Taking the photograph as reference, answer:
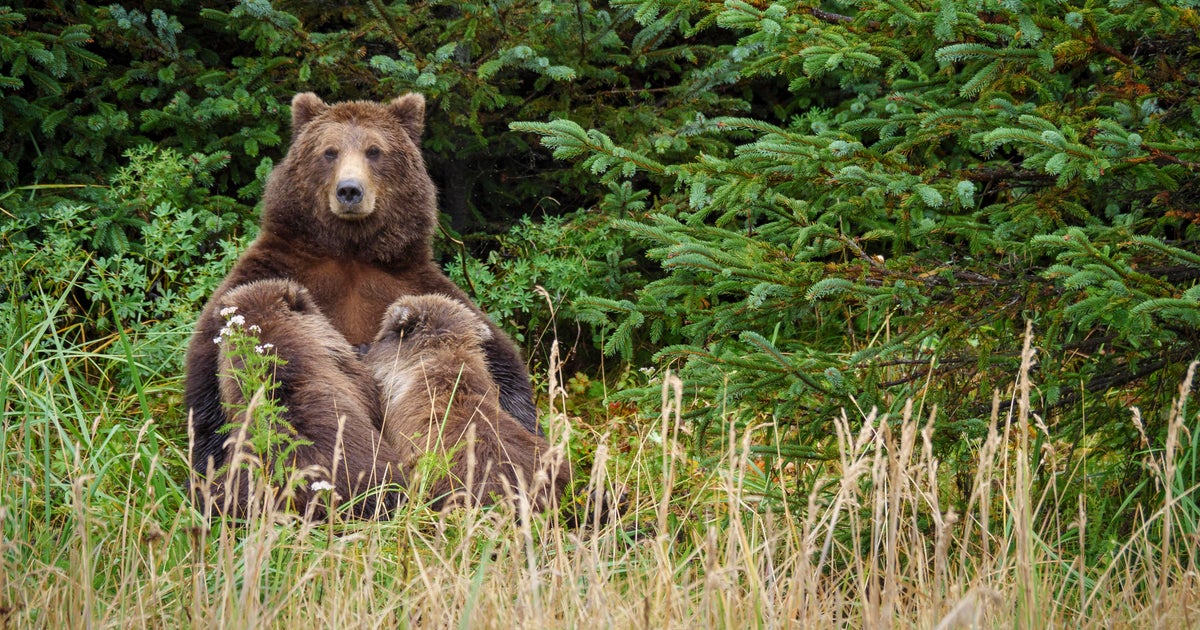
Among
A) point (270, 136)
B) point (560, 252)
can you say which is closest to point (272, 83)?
point (270, 136)

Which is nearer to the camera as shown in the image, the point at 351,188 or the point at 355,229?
the point at 351,188

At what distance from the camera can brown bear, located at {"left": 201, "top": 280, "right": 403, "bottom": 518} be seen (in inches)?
148

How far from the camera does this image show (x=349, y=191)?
4539mm

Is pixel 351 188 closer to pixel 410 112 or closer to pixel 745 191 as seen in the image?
pixel 410 112

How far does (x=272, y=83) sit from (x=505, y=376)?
2.81 metres

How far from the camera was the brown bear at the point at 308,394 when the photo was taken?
12.4ft

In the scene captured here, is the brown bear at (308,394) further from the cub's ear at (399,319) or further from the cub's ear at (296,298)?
the cub's ear at (399,319)

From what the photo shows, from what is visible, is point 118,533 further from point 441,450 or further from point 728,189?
point 728,189

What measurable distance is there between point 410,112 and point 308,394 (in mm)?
1660

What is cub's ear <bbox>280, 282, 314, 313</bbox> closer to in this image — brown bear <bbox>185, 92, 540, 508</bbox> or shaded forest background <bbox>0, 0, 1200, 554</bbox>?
brown bear <bbox>185, 92, 540, 508</bbox>

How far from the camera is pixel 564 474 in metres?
4.26

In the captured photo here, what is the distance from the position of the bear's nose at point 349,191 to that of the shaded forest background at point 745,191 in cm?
78

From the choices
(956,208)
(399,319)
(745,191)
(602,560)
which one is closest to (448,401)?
(399,319)

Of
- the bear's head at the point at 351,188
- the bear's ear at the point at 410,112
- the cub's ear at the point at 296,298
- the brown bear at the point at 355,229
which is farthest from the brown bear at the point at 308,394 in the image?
the bear's ear at the point at 410,112
